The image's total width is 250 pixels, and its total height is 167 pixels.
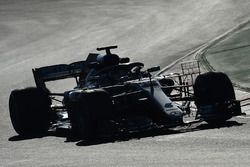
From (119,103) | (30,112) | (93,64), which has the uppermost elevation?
(93,64)

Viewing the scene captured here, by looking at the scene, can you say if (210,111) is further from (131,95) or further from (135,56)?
(135,56)

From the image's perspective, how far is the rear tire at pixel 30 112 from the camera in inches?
820

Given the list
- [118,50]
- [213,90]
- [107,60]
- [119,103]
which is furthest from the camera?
[118,50]

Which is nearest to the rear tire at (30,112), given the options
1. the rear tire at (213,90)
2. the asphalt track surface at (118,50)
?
the asphalt track surface at (118,50)

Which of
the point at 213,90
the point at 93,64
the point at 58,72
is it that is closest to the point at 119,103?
the point at 213,90

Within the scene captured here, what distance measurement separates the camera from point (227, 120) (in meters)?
19.1

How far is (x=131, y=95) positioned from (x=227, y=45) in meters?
13.6

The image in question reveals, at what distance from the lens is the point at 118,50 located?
36750mm

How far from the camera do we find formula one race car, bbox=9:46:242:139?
18.0m

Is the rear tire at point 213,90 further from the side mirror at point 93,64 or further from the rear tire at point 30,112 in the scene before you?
the rear tire at point 30,112

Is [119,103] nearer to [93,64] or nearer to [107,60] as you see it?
Answer: [107,60]

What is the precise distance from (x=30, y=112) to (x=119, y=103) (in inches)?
120

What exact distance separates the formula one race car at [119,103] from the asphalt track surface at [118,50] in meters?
0.45

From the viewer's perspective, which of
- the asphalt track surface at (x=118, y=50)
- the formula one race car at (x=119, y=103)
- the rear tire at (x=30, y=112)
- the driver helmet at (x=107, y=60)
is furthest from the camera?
the rear tire at (x=30, y=112)
